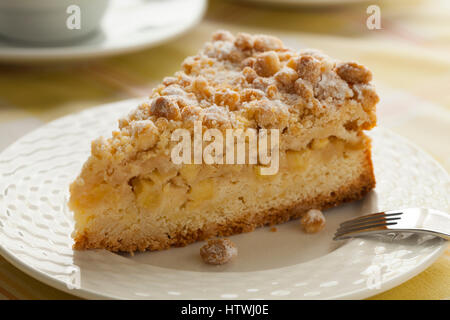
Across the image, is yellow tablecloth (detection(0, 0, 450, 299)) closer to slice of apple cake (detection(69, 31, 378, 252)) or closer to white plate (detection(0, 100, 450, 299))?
white plate (detection(0, 100, 450, 299))

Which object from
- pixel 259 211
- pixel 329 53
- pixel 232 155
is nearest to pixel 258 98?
pixel 232 155

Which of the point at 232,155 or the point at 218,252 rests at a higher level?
the point at 232,155

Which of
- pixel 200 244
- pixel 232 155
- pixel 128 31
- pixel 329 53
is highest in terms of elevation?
pixel 128 31

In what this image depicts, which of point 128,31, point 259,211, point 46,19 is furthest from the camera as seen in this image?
point 128,31

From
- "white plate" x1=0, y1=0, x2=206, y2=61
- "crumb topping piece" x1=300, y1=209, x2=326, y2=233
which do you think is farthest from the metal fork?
"white plate" x1=0, y1=0, x2=206, y2=61

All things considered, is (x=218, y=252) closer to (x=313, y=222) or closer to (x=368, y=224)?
(x=313, y=222)

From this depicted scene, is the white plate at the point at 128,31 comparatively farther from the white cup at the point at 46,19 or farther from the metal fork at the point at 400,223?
the metal fork at the point at 400,223

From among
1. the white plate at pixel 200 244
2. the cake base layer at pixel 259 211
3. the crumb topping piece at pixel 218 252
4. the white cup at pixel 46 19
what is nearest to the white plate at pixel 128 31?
the white cup at pixel 46 19
